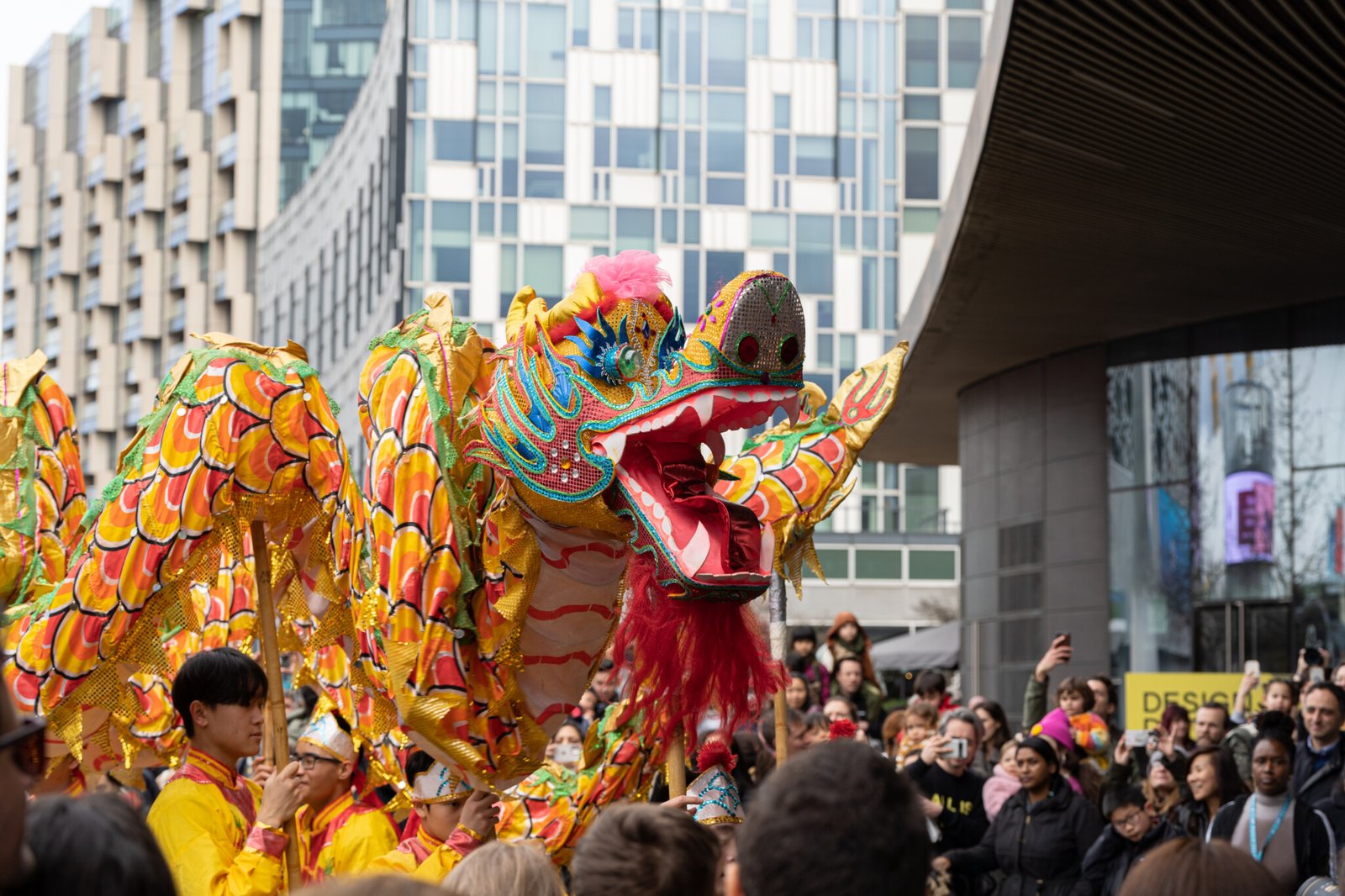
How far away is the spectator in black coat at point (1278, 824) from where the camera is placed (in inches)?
268

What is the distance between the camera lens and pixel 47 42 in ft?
215

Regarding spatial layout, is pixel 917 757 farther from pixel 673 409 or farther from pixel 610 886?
pixel 610 886

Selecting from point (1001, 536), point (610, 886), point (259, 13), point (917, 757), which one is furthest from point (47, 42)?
point (610, 886)

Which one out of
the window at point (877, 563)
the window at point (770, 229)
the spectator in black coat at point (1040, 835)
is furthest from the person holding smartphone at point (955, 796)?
the window at point (770, 229)

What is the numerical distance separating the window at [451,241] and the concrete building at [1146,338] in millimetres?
13970

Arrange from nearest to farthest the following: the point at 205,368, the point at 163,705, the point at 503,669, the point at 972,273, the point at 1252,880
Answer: the point at 1252,880
the point at 503,669
the point at 205,368
the point at 163,705
the point at 972,273

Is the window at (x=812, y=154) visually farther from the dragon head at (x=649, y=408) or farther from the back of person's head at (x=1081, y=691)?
the dragon head at (x=649, y=408)

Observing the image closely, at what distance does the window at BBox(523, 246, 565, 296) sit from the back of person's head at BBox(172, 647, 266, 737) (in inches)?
1234

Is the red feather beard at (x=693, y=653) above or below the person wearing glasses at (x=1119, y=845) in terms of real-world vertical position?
above

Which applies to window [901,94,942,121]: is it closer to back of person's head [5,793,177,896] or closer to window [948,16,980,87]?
window [948,16,980,87]

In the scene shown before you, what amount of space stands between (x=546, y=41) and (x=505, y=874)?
114 feet

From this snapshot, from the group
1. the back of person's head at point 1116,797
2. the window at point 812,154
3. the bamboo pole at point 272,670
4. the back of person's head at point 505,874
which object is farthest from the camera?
the window at point 812,154

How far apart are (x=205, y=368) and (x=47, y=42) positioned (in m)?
65.5

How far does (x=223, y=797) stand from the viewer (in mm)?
4688
